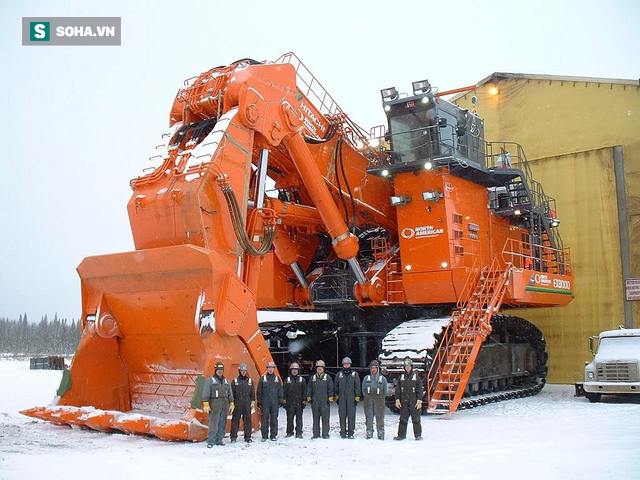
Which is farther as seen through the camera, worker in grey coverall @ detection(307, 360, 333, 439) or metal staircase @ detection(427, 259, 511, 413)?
metal staircase @ detection(427, 259, 511, 413)

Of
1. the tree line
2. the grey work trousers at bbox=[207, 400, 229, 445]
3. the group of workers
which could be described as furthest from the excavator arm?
the tree line

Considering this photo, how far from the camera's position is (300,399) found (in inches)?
409

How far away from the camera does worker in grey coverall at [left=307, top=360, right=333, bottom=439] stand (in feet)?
33.3

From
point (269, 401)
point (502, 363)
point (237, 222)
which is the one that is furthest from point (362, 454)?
point (502, 363)

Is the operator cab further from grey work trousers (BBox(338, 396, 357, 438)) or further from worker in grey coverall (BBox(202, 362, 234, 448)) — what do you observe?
worker in grey coverall (BBox(202, 362, 234, 448))

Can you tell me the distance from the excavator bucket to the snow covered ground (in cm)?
34

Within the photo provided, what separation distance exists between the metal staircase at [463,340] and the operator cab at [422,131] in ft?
8.34

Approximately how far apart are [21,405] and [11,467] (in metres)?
7.01

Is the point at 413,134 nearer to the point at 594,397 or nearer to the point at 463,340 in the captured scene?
the point at 463,340

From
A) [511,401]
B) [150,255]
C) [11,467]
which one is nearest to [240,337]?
[150,255]

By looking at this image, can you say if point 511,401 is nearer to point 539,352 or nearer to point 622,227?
point 539,352

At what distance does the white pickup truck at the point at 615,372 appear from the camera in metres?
14.8

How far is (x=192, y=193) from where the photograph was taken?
1055 centimetres

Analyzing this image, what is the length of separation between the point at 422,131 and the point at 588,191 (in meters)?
8.65
